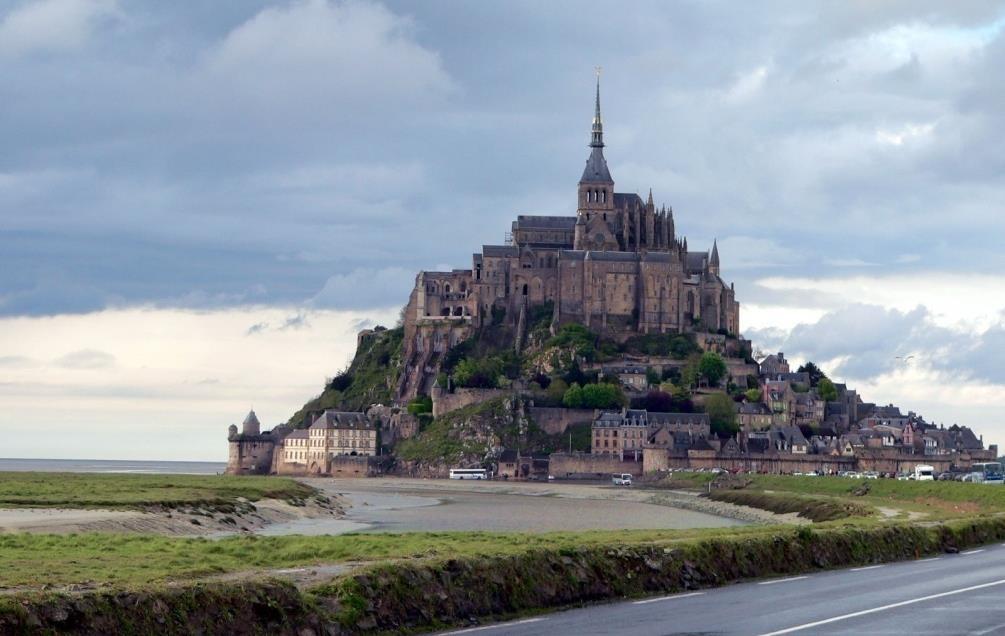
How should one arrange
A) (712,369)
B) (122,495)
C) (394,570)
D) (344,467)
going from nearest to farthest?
(394,570)
(122,495)
(712,369)
(344,467)

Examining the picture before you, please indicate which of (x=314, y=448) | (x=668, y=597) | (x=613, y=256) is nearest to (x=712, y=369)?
(x=613, y=256)

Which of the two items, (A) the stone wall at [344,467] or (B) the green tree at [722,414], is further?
(A) the stone wall at [344,467]

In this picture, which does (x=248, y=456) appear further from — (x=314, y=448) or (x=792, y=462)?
(x=792, y=462)

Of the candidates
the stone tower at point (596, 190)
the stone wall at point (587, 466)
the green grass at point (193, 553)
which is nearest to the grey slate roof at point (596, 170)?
the stone tower at point (596, 190)

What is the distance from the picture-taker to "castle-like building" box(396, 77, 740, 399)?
566 ft

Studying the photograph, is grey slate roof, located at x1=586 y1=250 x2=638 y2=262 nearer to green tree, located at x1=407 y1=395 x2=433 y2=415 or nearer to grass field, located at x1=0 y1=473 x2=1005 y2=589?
green tree, located at x1=407 y1=395 x2=433 y2=415

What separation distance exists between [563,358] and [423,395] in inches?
758

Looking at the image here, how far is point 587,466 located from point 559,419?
28.0 feet

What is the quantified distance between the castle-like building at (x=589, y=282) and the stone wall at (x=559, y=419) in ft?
42.2

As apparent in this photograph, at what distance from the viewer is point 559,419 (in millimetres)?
161500

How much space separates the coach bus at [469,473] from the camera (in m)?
157

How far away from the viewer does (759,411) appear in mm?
159125

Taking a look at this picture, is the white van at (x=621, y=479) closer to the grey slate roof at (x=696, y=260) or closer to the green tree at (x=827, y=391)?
the green tree at (x=827, y=391)

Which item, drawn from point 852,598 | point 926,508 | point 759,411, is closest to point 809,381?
point 759,411
